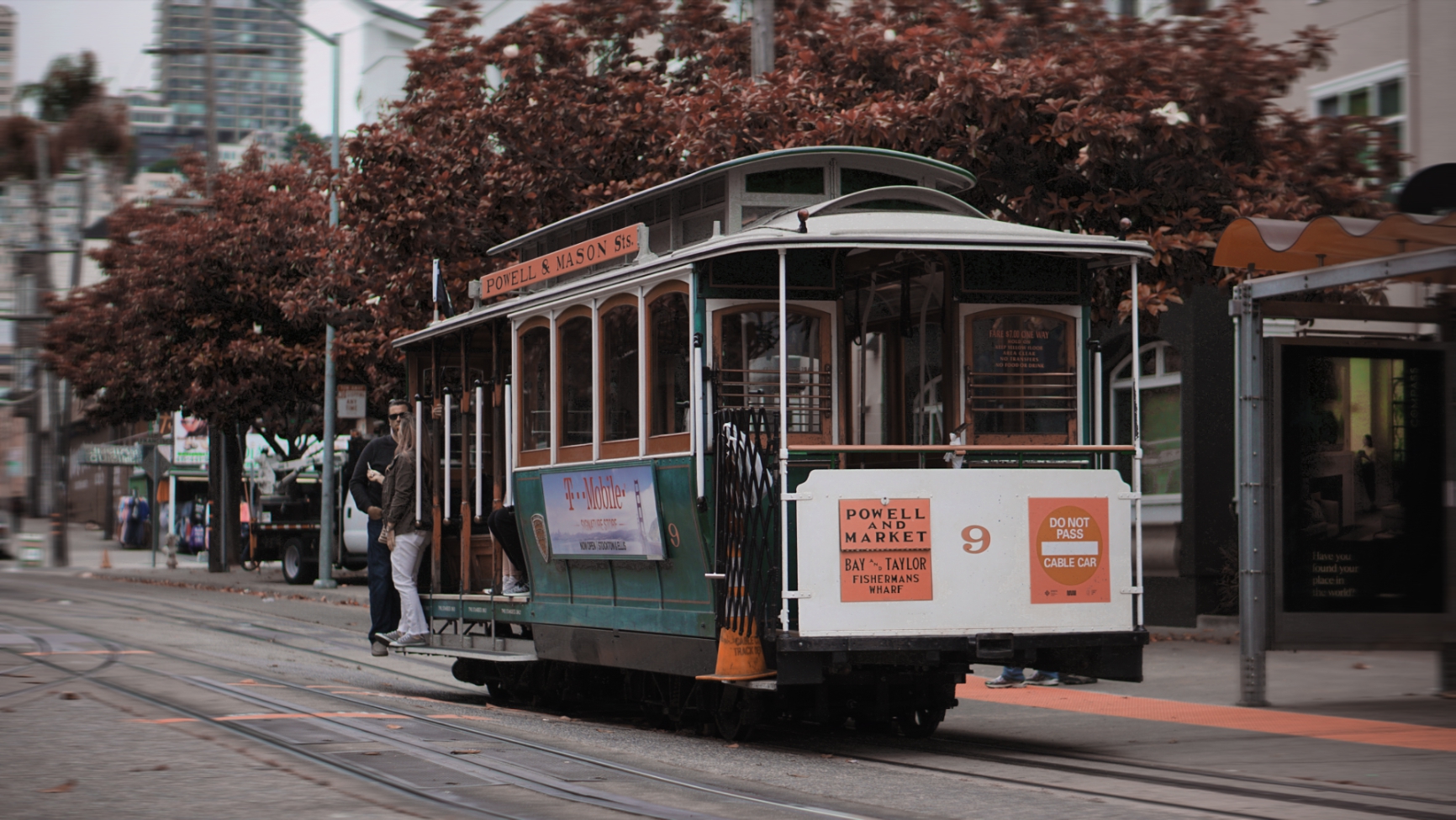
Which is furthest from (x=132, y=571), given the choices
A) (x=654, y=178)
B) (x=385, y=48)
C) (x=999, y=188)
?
(x=999, y=188)

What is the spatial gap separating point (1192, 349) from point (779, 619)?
11259 mm

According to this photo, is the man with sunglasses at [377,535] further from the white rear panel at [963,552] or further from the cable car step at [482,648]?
the white rear panel at [963,552]

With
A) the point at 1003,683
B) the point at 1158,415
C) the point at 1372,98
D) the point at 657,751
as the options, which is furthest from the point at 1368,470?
the point at 1158,415

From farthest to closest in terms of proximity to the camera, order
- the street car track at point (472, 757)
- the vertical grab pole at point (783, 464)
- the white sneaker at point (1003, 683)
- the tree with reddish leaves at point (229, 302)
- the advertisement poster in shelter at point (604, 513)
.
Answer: the tree with reddish leaves at point (229, 302)
the white sneaker at point (1003, 683)
the advertisement poster in shelter at point (604, 513)
the vertical grab pole at point (783, 464)
the street car track at point (472, 757)

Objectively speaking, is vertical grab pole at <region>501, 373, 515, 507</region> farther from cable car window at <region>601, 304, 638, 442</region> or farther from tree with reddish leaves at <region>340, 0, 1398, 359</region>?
tree with reddish leaves at <region>340, 0, 1398, 359</region>

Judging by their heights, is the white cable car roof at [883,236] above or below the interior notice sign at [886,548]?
above

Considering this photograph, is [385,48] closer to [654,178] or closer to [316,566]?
[316,566]

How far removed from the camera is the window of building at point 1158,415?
66.2 ft

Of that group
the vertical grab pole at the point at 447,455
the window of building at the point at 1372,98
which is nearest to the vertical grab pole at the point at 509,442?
the vertical grab pole at the point at 447,455

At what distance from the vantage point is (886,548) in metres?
9.60

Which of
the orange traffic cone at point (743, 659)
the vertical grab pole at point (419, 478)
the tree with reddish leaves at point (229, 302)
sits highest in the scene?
the tree with reddish leaves at point (229, 302)

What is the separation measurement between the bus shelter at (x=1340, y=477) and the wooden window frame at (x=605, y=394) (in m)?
4.10

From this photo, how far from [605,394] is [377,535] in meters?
3.35

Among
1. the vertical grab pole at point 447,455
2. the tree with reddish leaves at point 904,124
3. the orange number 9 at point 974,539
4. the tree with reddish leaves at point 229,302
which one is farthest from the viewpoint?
the tree with reddish leaves at point 229,302
